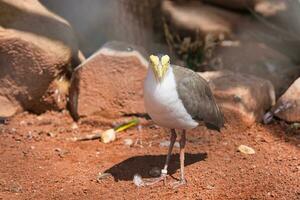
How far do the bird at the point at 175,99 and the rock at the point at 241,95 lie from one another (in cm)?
73

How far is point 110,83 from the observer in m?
5.73

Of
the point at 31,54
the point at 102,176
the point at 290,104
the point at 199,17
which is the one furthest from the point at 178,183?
the point at 199,17

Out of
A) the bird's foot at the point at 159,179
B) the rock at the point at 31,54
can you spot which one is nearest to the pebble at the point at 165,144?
the bird's foot at the point at 159,179

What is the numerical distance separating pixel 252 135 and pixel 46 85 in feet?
7.00

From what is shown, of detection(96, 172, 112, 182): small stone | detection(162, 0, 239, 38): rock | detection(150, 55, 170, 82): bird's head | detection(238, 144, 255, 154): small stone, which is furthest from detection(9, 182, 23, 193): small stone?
detection(162, 0, 239, 38): rock

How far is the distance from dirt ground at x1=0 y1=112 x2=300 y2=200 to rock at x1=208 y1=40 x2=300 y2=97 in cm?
94

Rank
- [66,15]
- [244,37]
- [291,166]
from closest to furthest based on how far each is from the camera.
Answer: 1. [291,166]
2. [66,15]
3. [244,37]

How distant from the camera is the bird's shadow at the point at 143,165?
4.82 meters

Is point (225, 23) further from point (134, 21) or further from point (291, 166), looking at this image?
point (291, 166)

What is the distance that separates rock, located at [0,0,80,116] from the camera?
5.64 m

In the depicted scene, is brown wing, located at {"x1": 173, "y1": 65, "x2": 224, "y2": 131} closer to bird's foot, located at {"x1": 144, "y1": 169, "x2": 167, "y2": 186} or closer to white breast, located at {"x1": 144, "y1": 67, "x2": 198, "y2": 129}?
white breast, located at {"x1": 144, "y1": 67, "x2": 198, "y2": 129}

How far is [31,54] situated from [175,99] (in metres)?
1.95

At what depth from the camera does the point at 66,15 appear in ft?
20.9

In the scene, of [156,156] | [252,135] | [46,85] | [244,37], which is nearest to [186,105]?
[156,156]
